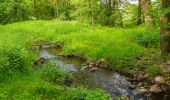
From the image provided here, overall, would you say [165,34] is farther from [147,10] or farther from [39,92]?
[39,92]

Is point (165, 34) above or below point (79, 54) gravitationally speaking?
above

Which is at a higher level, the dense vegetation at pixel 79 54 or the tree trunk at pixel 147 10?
the tree trunk at pixel 147 10

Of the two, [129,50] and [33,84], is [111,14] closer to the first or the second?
[129,50]

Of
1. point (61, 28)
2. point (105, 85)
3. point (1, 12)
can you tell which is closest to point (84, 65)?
point (105, 85)

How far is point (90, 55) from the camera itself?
14188 mm

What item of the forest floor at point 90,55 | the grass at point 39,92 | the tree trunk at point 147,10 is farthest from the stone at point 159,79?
the tree trunk at point 147,10

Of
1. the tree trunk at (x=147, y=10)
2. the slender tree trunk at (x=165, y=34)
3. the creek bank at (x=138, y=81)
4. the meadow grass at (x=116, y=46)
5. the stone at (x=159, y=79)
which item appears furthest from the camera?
the tree trunk at (x=147, y=10)

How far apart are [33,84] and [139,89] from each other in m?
3.36

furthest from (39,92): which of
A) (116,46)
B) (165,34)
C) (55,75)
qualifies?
(116,46)

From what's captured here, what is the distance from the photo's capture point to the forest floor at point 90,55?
9.14 meters

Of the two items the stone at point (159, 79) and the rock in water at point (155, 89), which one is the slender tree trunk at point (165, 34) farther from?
the rock in water at point (155, 89)

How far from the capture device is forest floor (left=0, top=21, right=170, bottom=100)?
9.14m

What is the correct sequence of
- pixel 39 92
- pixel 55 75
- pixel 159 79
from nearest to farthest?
pixel 39 92, pixel 159 79, pixel 55 75

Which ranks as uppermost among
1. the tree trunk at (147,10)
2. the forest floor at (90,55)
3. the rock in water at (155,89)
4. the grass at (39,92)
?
the tree trunk at (147,10)
